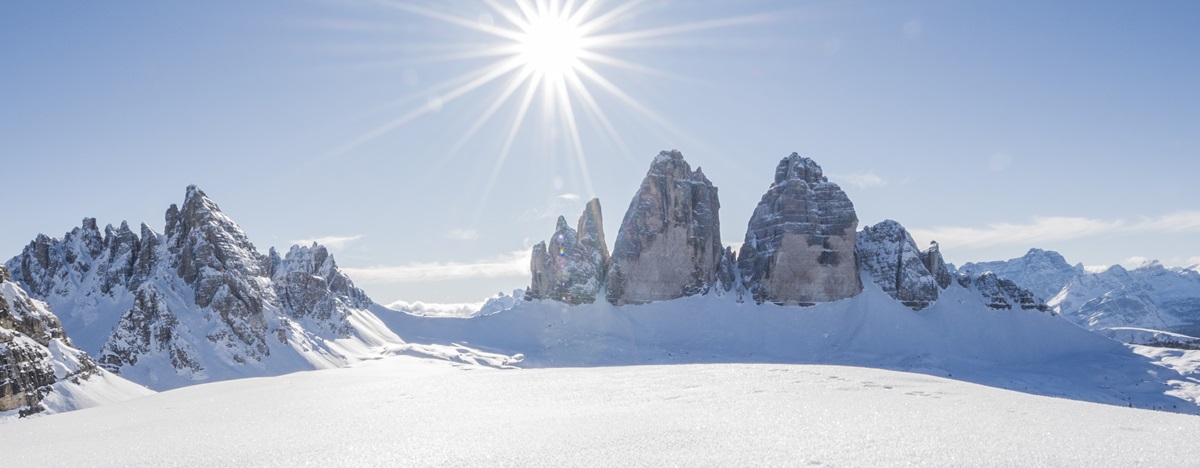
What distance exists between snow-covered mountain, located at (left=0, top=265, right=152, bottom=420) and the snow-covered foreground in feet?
20.5

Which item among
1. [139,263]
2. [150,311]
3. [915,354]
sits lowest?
[915,354]

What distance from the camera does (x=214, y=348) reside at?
65562 millimetres

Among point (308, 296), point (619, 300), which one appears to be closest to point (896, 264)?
point (619, 300)

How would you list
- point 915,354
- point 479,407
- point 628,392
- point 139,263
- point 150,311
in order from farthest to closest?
point 915,354 < point 139,263 < point 150,311 < point 628,392 < point 479,407

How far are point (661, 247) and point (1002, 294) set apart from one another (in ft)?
190

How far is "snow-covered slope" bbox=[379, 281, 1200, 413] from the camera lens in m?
80.4

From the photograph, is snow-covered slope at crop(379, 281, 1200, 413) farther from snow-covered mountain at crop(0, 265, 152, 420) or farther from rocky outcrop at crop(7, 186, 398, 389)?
snow-covered mountain at crop(0, 265, 152, 420)

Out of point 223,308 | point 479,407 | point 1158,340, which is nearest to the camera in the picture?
point 479,407

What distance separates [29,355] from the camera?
33.8m

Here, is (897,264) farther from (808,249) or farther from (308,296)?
(308,296)

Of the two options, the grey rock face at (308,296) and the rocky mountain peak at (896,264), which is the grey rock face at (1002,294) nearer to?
the rocky mountain peak at (896,264)

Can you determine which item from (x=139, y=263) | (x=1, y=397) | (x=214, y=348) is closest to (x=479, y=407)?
(x=1, y=397)

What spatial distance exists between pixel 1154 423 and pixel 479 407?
66.6 feet

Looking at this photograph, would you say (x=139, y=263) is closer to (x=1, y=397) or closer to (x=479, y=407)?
(x=1, y=397)
